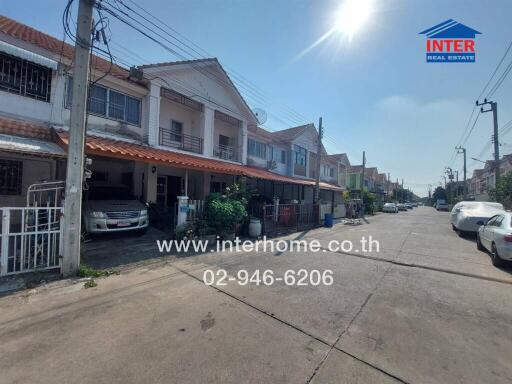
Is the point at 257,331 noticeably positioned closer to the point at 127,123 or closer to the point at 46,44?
the point at 127,123

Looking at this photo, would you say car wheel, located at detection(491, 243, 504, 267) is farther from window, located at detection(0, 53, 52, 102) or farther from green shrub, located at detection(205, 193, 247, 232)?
window, located at detection(0, 53, 52, 102)

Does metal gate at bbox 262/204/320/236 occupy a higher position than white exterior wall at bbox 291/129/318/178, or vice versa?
white exterior wall at bbox 291/129/318/178

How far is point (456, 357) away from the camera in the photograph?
110 inches

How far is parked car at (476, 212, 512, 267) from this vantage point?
20.1 ft

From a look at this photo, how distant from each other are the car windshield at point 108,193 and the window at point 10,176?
8.78 ft

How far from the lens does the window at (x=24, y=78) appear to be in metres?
7.71

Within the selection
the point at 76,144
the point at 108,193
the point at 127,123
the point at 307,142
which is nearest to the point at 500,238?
the point at 76,144

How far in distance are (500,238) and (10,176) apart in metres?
15.9

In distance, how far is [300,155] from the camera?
73.0 ft

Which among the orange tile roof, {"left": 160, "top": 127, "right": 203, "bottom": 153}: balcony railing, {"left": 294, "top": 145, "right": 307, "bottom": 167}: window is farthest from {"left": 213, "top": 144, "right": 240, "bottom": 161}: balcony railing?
{"left": 294, "top": 145, "right": 307, "bottom": 167}: window

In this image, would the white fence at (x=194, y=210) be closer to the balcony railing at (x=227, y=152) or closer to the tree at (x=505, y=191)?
the balcony railing at (x=227, y=152)

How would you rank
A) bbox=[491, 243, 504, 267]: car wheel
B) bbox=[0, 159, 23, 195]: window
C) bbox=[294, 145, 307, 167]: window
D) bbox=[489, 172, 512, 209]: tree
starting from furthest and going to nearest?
1. bbox=[294, 145, 307, 167]: window
2. bbox=[489, 172, 512, 209]: tree
3. bbox=[0, 159, 23, 195]: window
4. bbox=[491, 243, 504, 267]: car wheel

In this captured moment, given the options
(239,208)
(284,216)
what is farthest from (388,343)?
(284,216)

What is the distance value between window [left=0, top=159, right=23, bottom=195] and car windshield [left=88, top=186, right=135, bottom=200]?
268 centimetres
